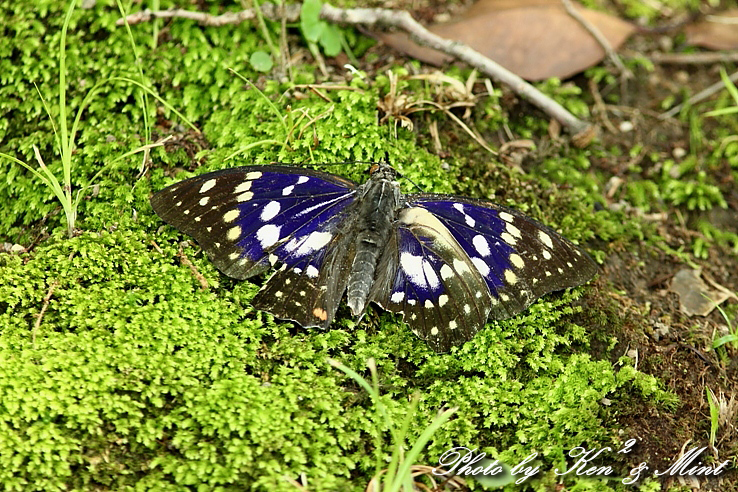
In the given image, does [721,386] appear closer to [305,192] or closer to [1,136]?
[305,192]

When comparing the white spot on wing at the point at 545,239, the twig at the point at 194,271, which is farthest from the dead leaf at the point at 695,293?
the twig at the point at 194,271

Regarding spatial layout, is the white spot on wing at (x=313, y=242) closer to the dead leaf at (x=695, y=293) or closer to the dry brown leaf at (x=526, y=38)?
the dry brown leaf at (x=526, y=38)

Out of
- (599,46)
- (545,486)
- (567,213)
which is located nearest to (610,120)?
(599,46)

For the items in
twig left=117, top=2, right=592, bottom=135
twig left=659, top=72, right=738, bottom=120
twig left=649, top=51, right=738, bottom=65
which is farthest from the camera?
twig left=649, top=51, right=738, bottom=65

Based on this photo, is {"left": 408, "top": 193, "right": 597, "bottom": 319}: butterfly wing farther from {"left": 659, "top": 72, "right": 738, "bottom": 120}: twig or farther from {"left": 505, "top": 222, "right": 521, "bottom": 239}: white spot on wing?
{"left": 659, "top": 72, "right": 738, "bottom": 120}: twig

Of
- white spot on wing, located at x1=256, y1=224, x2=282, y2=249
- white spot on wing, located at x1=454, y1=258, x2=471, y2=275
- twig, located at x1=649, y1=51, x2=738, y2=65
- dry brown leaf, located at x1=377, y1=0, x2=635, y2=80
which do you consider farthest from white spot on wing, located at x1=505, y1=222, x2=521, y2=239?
twig, located at x1=649, y1=51, x2=738, y2=65

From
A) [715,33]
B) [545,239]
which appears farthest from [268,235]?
[715,33]
